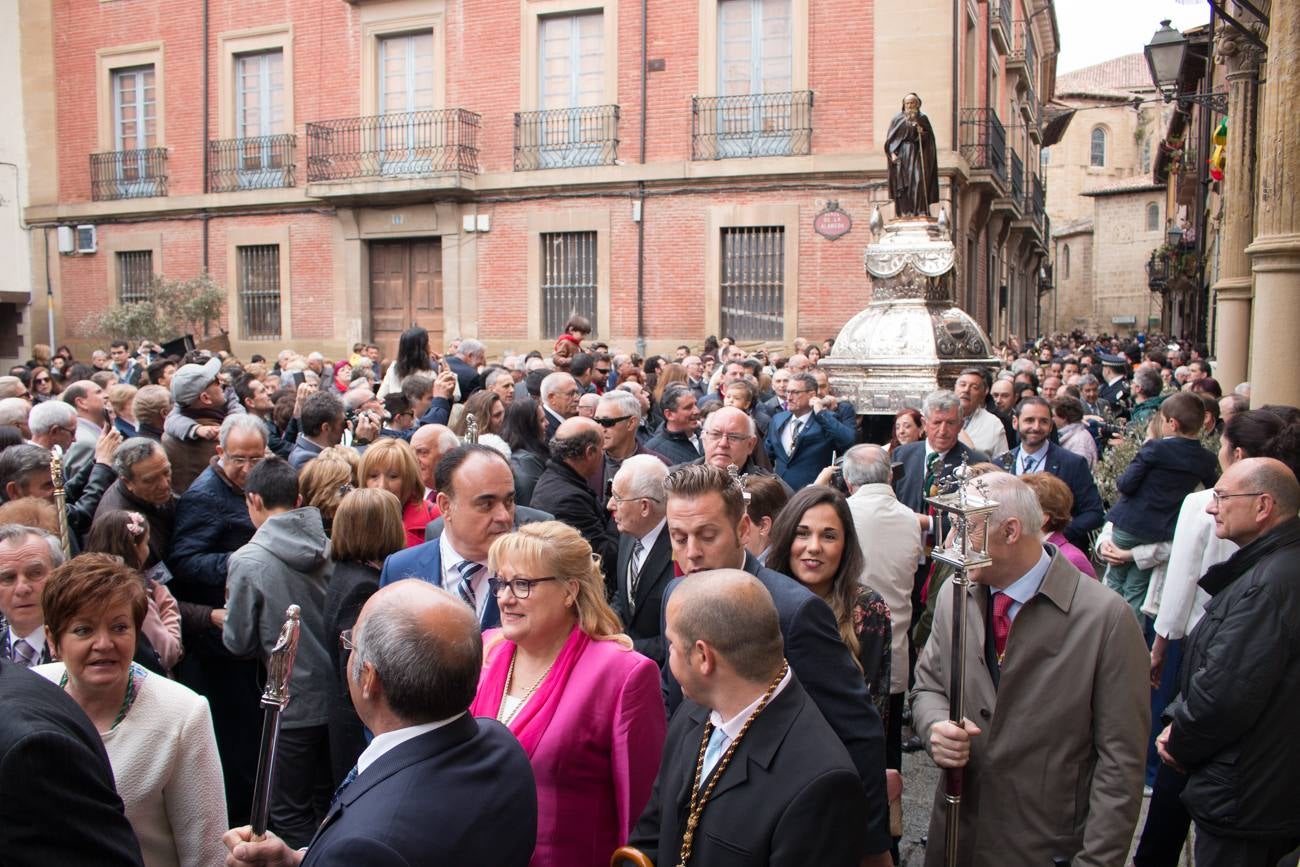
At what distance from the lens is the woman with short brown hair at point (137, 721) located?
3.10 meters

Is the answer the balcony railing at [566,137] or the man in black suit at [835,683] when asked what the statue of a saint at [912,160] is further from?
the man in black suit at [835,683]

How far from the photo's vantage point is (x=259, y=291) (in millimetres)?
21766

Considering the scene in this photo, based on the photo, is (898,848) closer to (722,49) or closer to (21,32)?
(722,49)

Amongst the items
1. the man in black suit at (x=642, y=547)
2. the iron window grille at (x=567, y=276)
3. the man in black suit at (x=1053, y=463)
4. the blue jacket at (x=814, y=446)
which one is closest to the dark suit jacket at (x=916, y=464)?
the man in black suit at (x=1053, y=463)

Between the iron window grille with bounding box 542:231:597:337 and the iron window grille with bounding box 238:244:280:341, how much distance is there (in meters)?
5.75

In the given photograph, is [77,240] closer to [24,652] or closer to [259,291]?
[259,291]

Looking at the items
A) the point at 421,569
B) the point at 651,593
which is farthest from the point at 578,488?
the point at 421,569

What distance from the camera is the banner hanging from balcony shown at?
683 inches

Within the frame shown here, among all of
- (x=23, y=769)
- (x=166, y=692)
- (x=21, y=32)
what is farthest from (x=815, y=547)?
(x=21, y=32)

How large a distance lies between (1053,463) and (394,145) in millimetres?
15717

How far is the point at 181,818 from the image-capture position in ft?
10.3

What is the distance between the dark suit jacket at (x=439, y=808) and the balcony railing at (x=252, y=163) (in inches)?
797

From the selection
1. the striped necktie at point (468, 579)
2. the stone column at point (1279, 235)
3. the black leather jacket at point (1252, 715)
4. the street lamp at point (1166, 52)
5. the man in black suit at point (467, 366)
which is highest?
the street lamp at point (1166, 52)

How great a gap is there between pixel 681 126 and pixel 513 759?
16.8 meters
